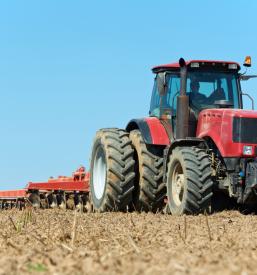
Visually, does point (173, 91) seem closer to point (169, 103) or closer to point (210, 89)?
point (169, 103)

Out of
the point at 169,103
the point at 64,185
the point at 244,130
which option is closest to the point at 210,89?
the point at 169,103

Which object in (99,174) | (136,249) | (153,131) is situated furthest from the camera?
(99,174)

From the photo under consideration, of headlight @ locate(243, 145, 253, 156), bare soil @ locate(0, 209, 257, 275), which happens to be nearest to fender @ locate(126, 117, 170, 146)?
headlight @ locate(243, 145, 253, 156)

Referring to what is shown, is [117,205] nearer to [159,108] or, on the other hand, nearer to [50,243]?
[159,108]

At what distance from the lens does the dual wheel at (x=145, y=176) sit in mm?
9547

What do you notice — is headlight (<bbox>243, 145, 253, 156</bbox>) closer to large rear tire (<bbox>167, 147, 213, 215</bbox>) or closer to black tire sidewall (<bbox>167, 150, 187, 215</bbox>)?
large rear tire (<bbox>167, 147, 213, 215</bbox>)

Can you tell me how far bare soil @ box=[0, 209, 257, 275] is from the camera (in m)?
3.75

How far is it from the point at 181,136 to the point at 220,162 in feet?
2.54

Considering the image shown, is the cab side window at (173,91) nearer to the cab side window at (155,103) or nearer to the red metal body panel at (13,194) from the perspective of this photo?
the cab side window at (155,103)

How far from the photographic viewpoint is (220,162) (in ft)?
32.9

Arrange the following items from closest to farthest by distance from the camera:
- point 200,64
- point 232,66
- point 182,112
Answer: point 182,112
point 200,64
point 232,66

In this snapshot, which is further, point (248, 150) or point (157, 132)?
point (157, 132)

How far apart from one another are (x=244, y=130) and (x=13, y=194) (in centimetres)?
885

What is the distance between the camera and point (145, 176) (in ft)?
35.7
